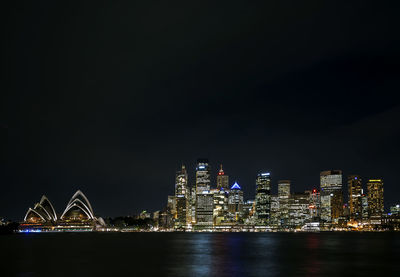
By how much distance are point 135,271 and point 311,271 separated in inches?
700

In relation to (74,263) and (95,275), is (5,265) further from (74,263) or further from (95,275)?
(95,275)

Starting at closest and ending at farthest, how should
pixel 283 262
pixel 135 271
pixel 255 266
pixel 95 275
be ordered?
pixel 95 275 < pixel 135 271 < pixel 255 266 < pixel 283 262

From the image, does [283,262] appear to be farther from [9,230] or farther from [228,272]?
[9,230]

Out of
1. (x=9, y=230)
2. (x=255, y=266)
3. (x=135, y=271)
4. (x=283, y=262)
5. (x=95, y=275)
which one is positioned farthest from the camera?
(x=9, y=230)

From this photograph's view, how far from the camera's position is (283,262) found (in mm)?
57438

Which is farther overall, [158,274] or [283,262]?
[283,262]

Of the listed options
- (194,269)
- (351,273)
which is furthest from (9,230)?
(351,273)

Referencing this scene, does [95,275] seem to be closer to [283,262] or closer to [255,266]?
[255,266]

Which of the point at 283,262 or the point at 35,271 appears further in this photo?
the point at 283,262

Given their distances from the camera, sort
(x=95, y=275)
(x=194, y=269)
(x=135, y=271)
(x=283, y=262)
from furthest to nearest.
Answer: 1. (x=283, y=262)
2. (x=194, y=269)
3. (x=135, y=271)
4. (x=95, y=275)

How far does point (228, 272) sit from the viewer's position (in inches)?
1788

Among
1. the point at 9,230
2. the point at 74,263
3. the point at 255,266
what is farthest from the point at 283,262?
the point at 9,230

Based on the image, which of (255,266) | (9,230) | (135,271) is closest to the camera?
(135,271)

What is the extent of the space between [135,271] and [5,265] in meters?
16.5
